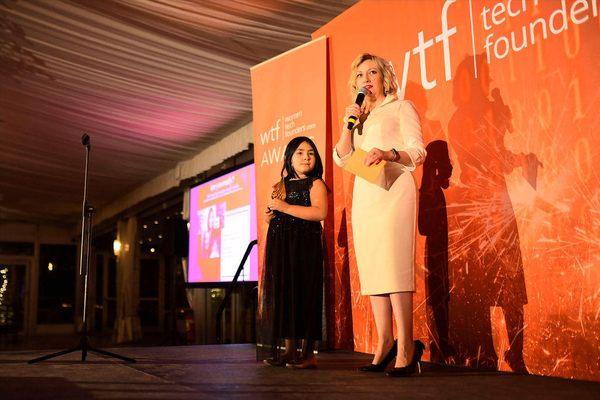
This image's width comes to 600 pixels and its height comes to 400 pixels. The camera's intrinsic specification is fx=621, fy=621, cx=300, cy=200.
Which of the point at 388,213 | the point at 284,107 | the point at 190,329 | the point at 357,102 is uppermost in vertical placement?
the point at 284,107

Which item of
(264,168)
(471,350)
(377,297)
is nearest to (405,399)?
(377,297)

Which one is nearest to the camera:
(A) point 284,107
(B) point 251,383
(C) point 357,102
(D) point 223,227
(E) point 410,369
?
(B) point 251,383

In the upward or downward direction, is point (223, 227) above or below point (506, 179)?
above

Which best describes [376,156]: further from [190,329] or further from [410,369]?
[190,329]

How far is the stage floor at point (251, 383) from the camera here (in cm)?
237

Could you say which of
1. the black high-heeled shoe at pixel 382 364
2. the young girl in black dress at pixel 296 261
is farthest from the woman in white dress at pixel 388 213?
the young girl in black dress at pixel 296 261

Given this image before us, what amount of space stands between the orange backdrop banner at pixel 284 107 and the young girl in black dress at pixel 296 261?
1.06 meters

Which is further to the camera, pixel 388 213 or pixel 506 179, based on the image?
pixel 506 179

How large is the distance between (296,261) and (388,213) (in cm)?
69

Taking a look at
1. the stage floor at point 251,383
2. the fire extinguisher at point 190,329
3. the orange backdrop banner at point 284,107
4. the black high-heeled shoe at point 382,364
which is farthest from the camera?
the fire extinguisher at point 190,329

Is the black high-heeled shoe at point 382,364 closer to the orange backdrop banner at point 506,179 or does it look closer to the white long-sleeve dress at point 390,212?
the white long-sleeve dress at point 390,212

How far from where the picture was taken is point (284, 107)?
191 inches

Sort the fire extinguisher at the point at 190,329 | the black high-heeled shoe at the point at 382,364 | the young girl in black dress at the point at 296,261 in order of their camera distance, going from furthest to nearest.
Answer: the fire extinguisher at the point at 190,329, the young girl in black dress at the point at 296,261, the black high-heeled shoe at the point at 382,364

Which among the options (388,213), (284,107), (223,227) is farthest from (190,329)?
(388,213)
